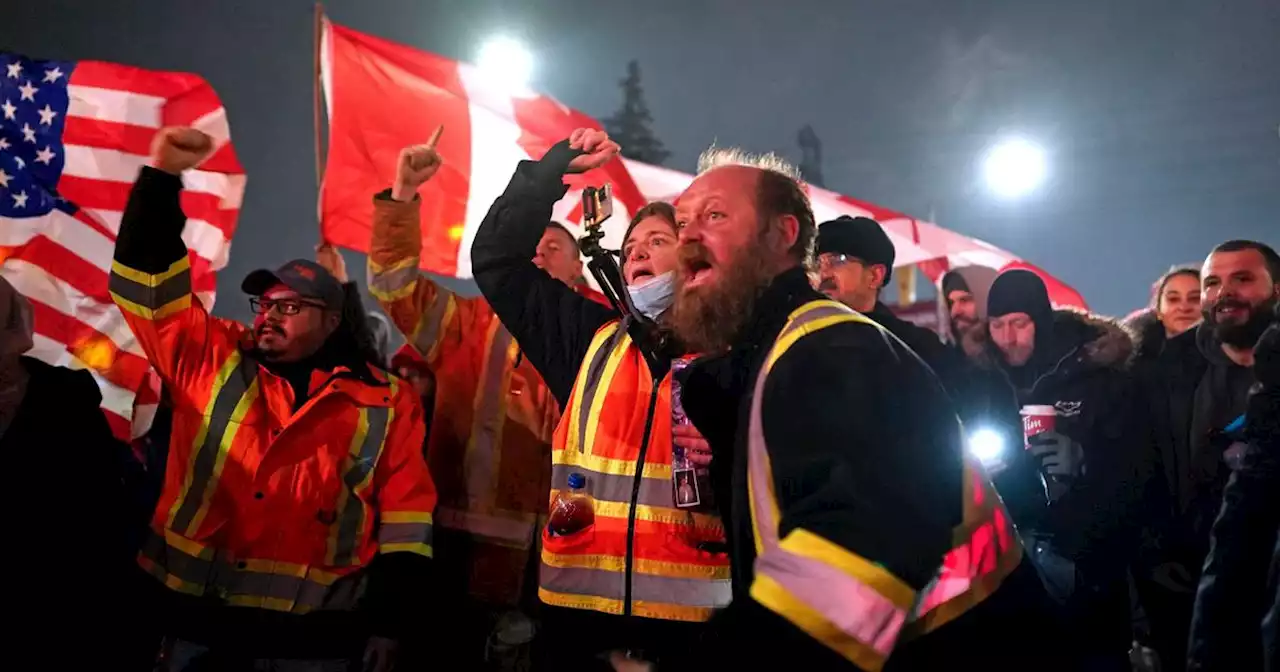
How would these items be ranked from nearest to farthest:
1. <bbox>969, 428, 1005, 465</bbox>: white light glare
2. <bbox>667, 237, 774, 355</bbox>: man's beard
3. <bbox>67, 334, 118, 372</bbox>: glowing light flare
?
<bbox>667, 237, 774, 355</bbox>: man's beard
<bbox>969, 428, 1005, 465</bbox>: white light glare
<bbox>67, 334, 118, 372</bbox>: glowing light flare

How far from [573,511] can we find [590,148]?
150 cm

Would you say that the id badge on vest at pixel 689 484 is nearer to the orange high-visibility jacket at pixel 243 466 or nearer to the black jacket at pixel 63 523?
the orange high-visibility jacket at pixel 243 466

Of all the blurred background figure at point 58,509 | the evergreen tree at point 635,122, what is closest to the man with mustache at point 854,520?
the blurred background figure at point 58,509

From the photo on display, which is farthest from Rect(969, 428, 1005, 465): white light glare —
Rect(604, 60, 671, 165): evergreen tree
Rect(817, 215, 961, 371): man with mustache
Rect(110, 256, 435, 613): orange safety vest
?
Rect(604, 60, 671, 165): evergreen tree

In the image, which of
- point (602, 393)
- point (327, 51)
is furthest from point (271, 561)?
point (327, 51)

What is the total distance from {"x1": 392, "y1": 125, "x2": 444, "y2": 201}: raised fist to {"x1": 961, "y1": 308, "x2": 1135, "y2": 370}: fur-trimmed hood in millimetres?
3518

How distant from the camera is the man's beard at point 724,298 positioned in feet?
7.29

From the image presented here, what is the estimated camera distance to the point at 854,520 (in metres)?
1.42

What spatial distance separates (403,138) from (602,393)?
174 inches

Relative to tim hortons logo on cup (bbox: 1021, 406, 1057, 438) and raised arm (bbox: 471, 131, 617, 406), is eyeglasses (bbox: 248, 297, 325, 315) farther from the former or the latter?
tim hortons logo on cup (bbox: 1021, 406, 1057, 438)

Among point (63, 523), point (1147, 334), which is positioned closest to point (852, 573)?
point (63, 523)

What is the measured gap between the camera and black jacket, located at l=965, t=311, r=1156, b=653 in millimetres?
3693

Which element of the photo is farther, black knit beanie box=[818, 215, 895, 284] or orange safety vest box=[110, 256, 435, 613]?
black knit beanie box=[818, 215, 895, 284]

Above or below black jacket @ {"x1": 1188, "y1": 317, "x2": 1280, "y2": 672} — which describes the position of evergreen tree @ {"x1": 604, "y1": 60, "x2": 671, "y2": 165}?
above
